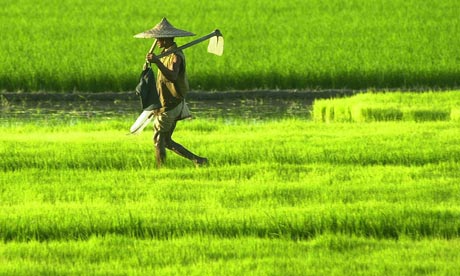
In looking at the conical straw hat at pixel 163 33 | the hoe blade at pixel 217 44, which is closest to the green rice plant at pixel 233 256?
the conical straw hat at pixel 163 33

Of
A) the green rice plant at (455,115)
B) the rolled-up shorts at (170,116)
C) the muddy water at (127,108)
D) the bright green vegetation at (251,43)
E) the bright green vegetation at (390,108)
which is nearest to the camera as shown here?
the rolled-up shorts at (170,116)

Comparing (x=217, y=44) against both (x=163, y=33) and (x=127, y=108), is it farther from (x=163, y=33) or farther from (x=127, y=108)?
(x=127, y=108)

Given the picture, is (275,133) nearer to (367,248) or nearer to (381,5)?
(367,248)

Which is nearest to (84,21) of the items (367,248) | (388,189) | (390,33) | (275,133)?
(390,33)

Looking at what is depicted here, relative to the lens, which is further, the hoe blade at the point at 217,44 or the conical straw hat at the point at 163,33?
the hoe blade at the point at 217,44

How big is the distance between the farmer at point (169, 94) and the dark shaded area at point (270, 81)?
716cm

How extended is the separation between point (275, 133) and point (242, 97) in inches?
177

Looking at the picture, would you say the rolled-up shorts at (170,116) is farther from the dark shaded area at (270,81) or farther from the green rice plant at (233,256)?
the dark shaded area at (270,81)

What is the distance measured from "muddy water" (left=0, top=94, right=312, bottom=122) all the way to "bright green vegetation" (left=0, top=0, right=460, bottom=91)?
0.82 meters

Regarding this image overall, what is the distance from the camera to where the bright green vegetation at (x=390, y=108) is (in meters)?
13.5

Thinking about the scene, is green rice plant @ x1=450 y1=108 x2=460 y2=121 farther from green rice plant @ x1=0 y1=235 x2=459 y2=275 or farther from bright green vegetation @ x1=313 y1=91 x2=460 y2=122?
green rice plant @ x1=0 y1=235 x2=459 y2=275

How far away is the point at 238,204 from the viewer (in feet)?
27.9

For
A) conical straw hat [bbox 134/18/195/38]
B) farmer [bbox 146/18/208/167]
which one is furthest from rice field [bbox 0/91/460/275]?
conical straw hat [bbox 134/18/195/38]

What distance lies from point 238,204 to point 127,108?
7.46 meters
